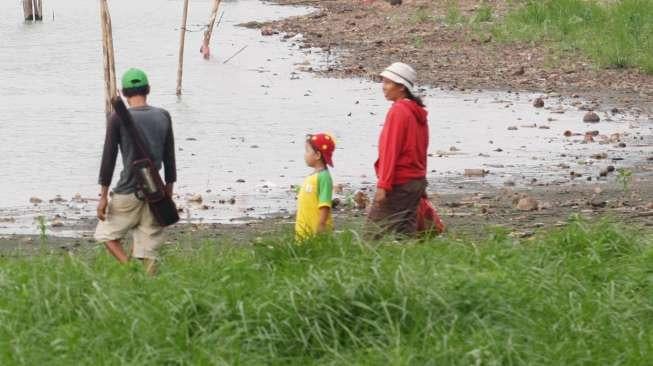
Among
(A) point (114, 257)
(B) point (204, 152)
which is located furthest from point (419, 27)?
(A) point (114, 257)

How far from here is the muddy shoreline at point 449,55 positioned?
23.6 m

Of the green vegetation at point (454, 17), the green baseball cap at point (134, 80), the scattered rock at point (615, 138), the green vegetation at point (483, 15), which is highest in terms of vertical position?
the green baseball cap at point (134, 80)

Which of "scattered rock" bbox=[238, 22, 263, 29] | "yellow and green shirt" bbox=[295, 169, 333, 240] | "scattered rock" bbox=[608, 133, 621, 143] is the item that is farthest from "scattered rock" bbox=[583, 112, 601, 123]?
"scattered rock" bbox=[238, 22, 263, 29]

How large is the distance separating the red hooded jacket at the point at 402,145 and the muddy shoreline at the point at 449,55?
1192 cm

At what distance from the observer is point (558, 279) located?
7.73 metres

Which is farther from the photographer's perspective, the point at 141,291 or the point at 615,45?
the point at 615,45

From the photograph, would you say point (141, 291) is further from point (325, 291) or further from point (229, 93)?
point (229, 93)

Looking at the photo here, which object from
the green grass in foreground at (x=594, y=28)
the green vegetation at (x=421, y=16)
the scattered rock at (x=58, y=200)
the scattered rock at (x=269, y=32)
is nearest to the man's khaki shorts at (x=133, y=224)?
the scattered rock at (x=58, y=200)

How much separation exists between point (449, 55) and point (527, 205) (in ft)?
51.4

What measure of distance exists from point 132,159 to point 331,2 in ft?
123

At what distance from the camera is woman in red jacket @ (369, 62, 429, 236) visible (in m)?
9.24

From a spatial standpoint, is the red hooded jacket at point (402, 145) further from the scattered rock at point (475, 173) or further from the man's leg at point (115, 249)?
the scattered rock at point (475, 173)

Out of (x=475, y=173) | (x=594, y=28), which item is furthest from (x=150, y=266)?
(x=594, y=28)

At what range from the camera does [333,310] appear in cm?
693
